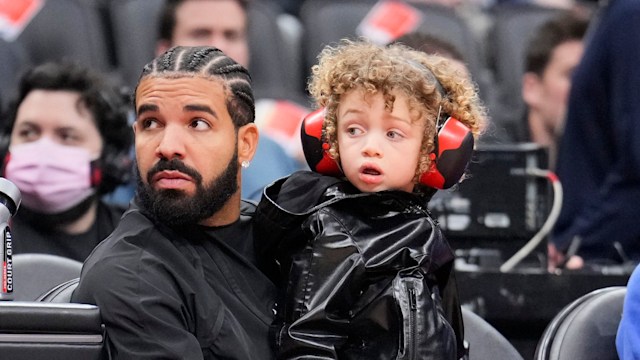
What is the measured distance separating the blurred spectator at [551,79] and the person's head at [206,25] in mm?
1234

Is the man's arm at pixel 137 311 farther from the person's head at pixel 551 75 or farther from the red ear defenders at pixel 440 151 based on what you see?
the person's head at pixel 551 75

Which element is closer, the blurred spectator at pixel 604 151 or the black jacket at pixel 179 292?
the black jacket at pixel 179 292

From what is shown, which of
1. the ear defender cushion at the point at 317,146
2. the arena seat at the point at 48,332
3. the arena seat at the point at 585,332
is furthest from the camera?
the arena seat at the point at 585,332

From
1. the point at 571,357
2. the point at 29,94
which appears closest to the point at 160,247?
the point at 571,357

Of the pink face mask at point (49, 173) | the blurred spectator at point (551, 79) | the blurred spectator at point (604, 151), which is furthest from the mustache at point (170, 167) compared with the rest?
the blurred spectator at point (551, 79)

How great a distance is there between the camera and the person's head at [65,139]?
3275 millimetres

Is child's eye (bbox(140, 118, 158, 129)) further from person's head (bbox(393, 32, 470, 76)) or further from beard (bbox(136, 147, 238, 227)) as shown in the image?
person's head (bbox(393, 32, 470, 76))

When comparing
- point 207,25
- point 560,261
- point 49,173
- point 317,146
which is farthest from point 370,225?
point 207,25

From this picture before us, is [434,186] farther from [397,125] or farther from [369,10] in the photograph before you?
[369,10]

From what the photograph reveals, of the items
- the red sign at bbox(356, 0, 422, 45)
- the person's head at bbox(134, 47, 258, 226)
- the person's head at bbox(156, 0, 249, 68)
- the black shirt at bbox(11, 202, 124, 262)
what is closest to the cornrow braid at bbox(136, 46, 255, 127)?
the person's head at bbox(134, 47, 258, 226)

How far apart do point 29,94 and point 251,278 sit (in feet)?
4.81

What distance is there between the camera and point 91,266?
6.58 feet

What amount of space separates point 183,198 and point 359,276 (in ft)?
1.09

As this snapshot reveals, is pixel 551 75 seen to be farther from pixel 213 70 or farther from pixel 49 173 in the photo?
pixel 213 70
